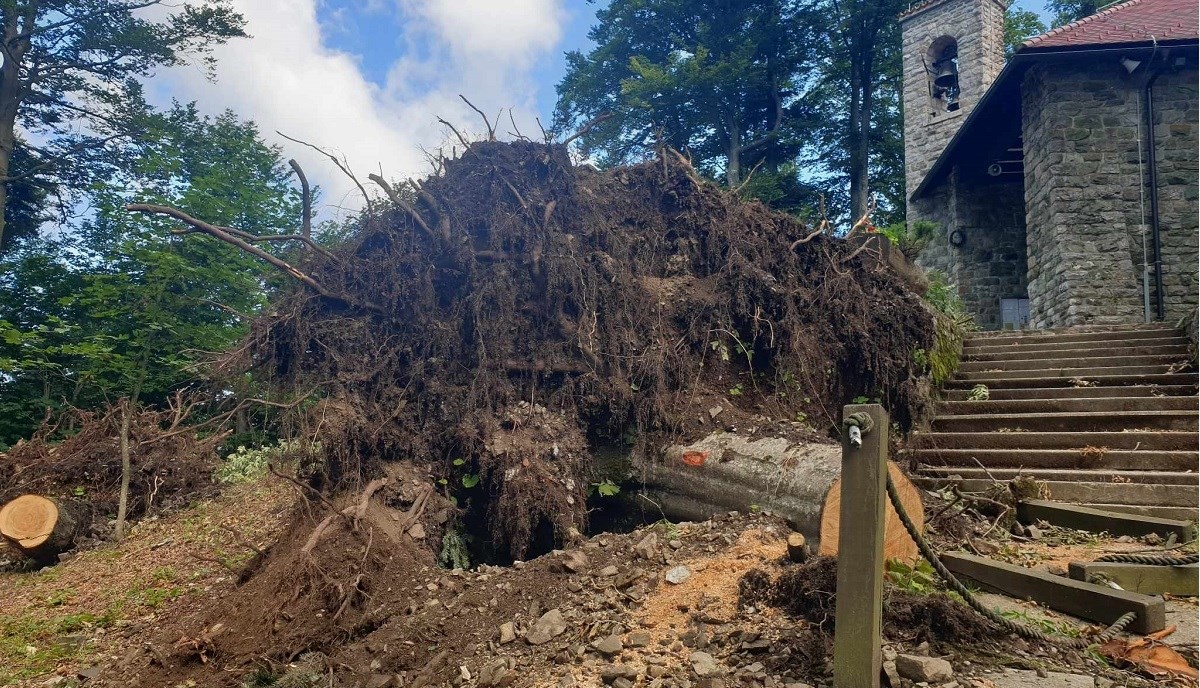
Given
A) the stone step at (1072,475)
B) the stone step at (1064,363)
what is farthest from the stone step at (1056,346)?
the stone step at (1072,475)

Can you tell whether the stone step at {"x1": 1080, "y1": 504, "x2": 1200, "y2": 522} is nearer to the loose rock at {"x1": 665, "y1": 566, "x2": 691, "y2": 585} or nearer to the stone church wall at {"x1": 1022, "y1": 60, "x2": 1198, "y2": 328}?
the loose rock at {"x1": 665, "y1": 566, "x2": 691, "y2": 585}

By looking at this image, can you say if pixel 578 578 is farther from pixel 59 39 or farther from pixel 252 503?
pixel 59 39

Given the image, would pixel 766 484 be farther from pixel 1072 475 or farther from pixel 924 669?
pixel 1072 475

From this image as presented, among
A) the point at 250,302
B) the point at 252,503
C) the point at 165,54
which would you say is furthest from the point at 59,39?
the point at 252,503

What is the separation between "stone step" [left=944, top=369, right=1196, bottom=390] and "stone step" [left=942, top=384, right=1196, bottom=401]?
0.12 metres

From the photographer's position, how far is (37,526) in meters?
7.17

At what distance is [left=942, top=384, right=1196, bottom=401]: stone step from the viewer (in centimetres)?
705

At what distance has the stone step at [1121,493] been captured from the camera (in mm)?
5430

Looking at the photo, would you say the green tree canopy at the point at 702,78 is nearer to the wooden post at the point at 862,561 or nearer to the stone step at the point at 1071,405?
the stone step at the point at 1071,405

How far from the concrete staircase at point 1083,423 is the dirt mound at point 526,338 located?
4.16 ft

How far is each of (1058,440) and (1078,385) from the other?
4.36 ft

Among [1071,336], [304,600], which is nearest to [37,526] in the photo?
[304,600]

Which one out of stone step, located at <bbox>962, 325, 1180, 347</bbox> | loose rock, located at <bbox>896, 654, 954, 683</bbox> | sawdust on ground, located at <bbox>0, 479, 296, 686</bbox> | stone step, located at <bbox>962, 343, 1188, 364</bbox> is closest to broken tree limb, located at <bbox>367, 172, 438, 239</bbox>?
sawdust on ground, located at <bbox>0, 479, 296, 686</bbox>

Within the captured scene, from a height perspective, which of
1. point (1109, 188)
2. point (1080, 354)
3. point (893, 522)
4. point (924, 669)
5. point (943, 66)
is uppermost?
point (943, 66)
